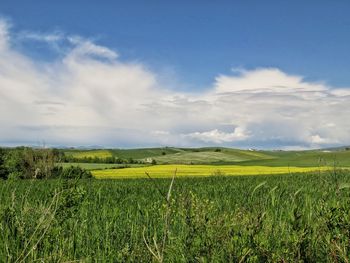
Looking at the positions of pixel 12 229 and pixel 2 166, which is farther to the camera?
pixel 2 166

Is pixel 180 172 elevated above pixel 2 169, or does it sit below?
below

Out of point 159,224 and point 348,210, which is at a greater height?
point 348,210

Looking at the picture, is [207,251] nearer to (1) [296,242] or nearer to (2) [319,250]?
(1) [296,242]

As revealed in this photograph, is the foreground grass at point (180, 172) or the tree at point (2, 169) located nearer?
the foreground grass at point (180, 172)

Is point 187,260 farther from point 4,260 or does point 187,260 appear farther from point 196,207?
point 4,260

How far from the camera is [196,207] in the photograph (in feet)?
12.4

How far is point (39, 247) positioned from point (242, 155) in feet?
405

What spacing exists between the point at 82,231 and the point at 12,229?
5.74ft

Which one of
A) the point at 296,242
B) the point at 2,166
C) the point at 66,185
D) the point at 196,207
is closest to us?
the point at 296,242

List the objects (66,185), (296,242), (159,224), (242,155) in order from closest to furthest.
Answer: (296,242) < (66,185) < (159,224) < (242,155)

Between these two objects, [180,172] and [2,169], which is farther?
[180,172]

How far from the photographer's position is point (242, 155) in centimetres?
12569

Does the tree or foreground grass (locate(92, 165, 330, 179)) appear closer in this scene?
foreground grass (locate(92, 165, 330, 179))

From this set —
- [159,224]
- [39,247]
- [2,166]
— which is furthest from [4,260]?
[2,166]
